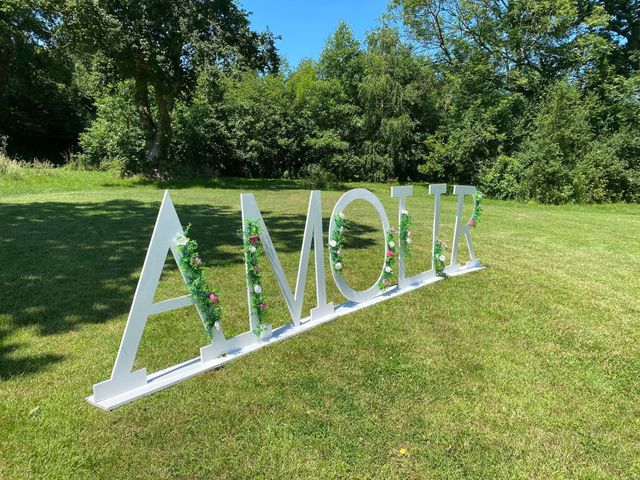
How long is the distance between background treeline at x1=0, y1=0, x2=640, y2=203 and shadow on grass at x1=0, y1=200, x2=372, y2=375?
25.6ft

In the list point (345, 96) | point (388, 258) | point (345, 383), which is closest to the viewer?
point (345, 383)

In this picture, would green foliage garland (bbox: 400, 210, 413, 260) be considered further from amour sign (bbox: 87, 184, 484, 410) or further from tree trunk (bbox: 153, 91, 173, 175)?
tree trunk (bbox: 153, 91, 173, 175)

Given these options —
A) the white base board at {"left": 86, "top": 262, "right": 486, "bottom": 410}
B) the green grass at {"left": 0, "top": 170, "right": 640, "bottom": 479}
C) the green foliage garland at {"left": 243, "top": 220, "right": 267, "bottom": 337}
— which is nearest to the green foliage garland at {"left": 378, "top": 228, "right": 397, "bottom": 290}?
the white base board at {"left": 86, "top": 262, "right": 486, "bottom": 410}

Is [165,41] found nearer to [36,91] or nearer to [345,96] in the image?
[345,96]

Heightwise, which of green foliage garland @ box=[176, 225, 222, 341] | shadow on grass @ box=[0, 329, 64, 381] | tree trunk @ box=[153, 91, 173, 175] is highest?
tree trunk @ box=[153, 91, 173, 175]

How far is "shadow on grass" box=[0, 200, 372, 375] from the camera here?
12.4 feet

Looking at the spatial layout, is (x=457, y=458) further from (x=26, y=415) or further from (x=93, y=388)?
(x=26, y=415)

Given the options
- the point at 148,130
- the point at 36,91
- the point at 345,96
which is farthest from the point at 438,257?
the point at 36,91

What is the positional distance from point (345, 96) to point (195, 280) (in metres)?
23.6

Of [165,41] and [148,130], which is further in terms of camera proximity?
[148,130]

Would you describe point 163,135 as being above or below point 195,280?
above

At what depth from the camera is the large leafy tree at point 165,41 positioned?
13781mm

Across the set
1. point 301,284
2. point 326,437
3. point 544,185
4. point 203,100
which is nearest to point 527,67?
point 544,185

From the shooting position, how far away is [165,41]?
574 inches
